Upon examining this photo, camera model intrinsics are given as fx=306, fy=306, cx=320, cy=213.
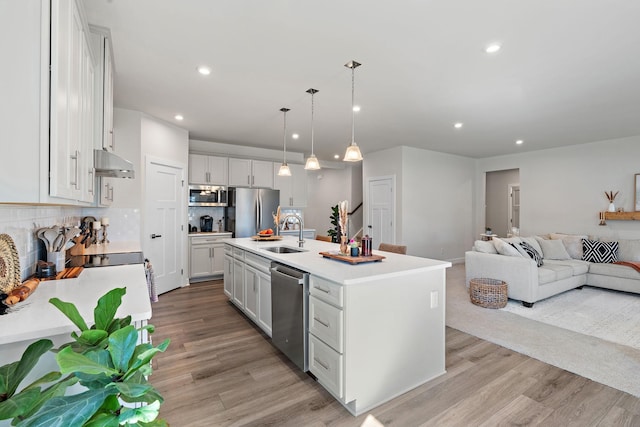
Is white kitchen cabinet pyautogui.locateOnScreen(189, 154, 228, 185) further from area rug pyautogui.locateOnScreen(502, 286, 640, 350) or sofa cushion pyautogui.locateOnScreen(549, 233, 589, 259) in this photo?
sofa cushion pyautogui.locateOnScreen(549, 233, 589, 259)

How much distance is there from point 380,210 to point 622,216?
13.8 ft

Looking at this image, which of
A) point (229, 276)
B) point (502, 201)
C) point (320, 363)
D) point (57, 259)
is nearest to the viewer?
point (57, 259)

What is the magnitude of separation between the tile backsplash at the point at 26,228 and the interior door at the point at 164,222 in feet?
7.10

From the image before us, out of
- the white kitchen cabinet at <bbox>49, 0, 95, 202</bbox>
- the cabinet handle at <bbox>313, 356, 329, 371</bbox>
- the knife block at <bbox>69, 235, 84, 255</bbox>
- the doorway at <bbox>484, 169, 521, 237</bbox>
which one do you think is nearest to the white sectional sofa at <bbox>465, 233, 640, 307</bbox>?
the doorway at <bbox>484, 169, 521, 237</bbox>

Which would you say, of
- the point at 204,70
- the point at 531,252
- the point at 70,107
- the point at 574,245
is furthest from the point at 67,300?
the point at 574,245

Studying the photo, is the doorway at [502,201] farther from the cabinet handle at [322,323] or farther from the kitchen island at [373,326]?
the cabinet handle at [322,323]

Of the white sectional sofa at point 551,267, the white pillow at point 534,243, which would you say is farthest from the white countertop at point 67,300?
the white pillow at point 534,243

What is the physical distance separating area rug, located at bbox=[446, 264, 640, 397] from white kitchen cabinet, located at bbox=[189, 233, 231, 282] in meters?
3.88

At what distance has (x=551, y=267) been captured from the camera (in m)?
4.52

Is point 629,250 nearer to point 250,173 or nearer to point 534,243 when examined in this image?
point 534,243

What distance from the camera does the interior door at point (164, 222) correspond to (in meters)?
4.38

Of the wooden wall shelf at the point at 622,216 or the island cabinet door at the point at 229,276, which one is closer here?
the island cabinet door at the point at 229,276

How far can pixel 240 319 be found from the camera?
3.61 meters

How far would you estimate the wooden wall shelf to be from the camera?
5185 millimetres
